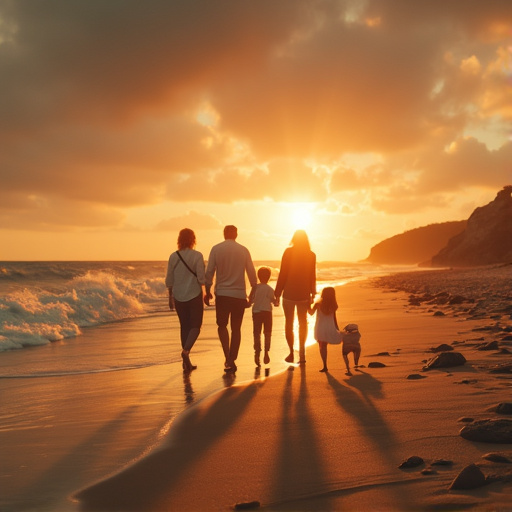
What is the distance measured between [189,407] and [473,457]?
3146 millimetres

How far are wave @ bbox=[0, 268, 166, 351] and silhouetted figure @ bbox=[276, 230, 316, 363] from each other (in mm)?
6511

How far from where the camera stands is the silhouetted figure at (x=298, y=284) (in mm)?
8969

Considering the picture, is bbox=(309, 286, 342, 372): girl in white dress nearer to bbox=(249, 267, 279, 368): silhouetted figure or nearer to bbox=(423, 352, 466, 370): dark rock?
bbox=(249, 267, 279, 368): silhouetted figure

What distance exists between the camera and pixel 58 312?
52.9ft

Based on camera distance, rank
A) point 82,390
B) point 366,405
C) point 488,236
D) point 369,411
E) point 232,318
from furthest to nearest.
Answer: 1. point 488,236
2. point 232,318
3. point 82,390
4. point 366,405
5. point 369,411

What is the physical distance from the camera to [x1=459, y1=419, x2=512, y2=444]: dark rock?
13.0 feet

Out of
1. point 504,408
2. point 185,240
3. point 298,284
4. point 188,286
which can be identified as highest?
point 185,240

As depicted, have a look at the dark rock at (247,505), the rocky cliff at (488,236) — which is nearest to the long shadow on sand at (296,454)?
the dark rock at (247,505)

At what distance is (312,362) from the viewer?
8.95m

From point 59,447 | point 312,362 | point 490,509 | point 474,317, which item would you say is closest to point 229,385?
point 312,362

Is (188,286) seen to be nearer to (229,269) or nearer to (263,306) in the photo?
(229,269)

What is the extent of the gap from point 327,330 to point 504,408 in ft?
11.7

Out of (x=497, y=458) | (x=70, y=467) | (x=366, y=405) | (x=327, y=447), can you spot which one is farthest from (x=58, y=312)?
(x=497, y=458)

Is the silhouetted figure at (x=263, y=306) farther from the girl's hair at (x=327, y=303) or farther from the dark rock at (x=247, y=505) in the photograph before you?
the dark rock at (x=247, y=505)
